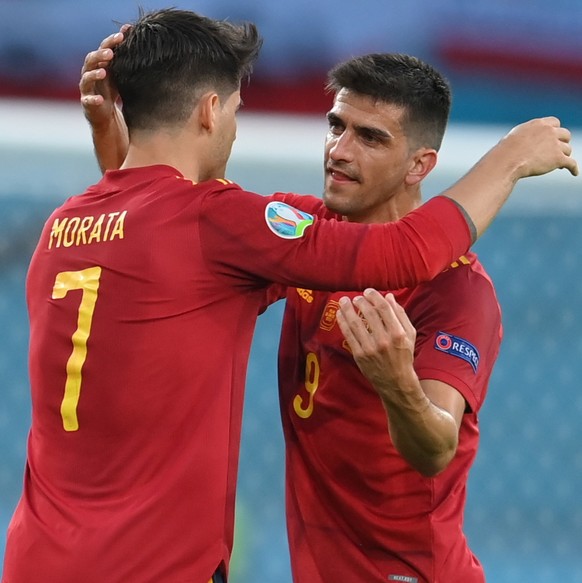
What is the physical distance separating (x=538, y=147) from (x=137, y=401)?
877 millimetres

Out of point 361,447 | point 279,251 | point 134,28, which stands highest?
point 134,28

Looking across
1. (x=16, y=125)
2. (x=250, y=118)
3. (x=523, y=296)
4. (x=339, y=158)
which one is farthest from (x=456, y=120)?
(x=339, y=158)

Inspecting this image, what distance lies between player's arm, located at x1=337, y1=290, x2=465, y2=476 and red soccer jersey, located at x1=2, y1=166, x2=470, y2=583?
0.22 feet

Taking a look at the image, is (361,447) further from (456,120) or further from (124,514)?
(456,120)

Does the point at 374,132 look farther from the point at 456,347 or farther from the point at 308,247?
the point at 308,247

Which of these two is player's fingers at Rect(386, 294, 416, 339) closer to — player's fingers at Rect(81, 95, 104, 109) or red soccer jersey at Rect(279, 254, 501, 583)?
red soccer jersey at Rect(279, 254, 501, 583)

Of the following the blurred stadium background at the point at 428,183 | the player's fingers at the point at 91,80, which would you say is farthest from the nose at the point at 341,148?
the blurred stadium background at the point at 428,183

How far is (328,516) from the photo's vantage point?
8.32 feet

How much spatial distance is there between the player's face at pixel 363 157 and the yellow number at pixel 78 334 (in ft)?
2.33

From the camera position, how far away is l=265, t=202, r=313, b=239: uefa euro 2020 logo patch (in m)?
1.99

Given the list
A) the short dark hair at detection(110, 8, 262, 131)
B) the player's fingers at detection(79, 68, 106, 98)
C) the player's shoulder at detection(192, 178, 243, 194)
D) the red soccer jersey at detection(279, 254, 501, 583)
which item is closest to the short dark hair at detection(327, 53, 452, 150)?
the red soccer jersey at detection(279, 254, 501, 583)

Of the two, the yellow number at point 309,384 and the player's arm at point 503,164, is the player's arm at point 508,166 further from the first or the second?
the yellow number at point 309,384

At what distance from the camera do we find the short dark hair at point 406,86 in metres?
2.61

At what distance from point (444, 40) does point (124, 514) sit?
13.2 ft
